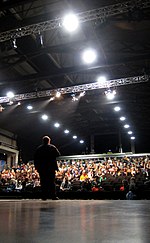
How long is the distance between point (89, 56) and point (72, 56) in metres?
1.22

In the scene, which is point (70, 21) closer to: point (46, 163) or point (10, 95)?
point (46, 163)

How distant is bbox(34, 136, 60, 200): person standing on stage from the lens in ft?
15.8

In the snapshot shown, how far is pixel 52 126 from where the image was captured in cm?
1909

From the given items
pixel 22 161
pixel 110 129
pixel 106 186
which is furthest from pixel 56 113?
pixel 106 186

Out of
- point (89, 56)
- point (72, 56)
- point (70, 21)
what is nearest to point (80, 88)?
point (72, 56)

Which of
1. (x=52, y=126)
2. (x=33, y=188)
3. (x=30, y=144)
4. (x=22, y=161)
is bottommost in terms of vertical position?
(x=33, y=188)

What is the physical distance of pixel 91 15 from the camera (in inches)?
249

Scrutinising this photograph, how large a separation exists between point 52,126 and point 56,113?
305 cm

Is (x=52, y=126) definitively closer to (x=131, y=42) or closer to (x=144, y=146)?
(x=144, y=146)

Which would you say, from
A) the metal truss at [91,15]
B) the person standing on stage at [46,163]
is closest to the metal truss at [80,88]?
the metal truss at [91,15]

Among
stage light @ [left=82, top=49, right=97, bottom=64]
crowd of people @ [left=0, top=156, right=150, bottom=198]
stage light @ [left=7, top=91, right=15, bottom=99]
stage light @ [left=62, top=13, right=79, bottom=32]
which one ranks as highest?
stage light @ [left=82, top=49, right=97, bottom=64]

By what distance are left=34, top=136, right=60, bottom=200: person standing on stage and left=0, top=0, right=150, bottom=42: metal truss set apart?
11.1 ft

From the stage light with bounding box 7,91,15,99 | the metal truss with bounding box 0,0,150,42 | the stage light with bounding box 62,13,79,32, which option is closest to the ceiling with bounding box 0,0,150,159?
the metal truss with bounding box 0,0,150,42

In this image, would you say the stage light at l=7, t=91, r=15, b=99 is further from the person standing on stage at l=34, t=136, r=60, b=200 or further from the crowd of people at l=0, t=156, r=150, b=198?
the person standing on stage at l=34, t=136, r=60, b=200
